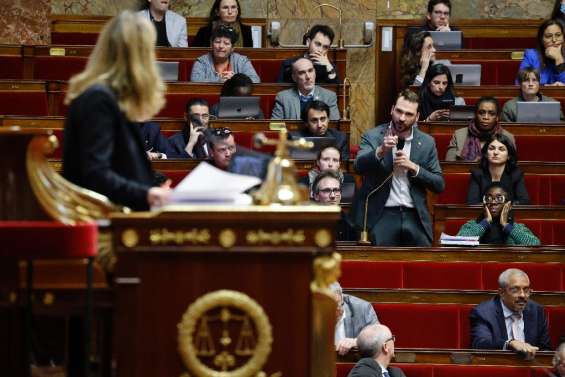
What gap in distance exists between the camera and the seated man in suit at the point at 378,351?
405 centimetres

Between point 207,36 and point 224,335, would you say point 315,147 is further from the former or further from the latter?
point 224,335

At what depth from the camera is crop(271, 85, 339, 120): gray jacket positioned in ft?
20.5

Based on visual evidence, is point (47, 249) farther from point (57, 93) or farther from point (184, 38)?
point (184, 38)

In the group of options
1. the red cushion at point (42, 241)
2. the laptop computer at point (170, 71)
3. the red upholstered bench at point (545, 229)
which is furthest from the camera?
the laptop computer at point (170, 71)

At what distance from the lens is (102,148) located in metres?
2.20

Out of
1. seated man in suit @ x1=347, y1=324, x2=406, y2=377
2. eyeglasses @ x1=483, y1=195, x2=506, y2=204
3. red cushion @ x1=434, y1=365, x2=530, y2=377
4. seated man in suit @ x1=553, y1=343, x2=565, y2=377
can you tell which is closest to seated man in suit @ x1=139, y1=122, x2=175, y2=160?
eyeglasses @ x1=483, y1=195, x2=506, y2=204

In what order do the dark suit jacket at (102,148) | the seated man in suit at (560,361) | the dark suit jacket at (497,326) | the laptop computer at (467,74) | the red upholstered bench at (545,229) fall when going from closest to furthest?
the dark suit jacket at (102,148), the seated man in suit at (560,361), the dark suit jacket at (497,326), the red upholstered bench at (545,229), the laptop computer at (467,74)

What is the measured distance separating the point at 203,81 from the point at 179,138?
750 millimetres

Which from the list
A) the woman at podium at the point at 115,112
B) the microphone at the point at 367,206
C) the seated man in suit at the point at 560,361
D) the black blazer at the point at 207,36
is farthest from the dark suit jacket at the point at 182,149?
the woman at podium at the point at 115,112

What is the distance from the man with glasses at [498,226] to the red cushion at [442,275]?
0.29m

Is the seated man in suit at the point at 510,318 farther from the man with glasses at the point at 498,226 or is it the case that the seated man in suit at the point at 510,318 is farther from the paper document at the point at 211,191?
the paper document at the point at 211,191

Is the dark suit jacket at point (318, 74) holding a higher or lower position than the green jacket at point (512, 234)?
higher

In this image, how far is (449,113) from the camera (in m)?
6.25

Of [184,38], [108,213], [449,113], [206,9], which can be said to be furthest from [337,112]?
[108,213]
